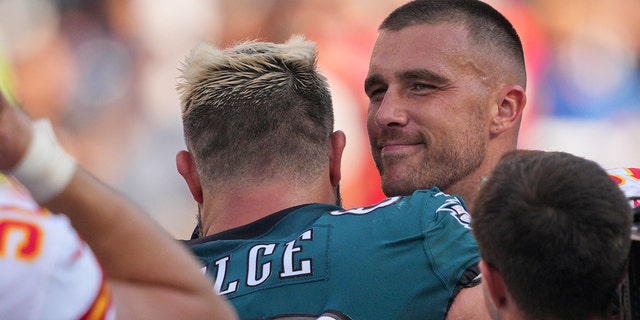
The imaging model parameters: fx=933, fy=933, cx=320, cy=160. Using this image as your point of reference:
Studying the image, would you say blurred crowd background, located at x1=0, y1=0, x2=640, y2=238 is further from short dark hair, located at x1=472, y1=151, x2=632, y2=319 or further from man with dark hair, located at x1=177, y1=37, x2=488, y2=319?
short dark hair, located at x1=472, y1=151, x2=632, y2=319

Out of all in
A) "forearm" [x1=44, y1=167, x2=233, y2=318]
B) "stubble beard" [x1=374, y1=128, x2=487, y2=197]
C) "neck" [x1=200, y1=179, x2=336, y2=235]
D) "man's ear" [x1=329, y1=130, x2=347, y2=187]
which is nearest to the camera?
"forearm" [x1=44, y1=167, x2=233, y2=318]

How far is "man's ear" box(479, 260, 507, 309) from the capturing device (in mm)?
1663

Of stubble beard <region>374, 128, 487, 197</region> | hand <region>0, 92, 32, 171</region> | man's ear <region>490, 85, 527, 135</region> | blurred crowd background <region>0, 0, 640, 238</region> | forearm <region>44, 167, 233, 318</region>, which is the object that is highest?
hand <region>0, 92, 32, 171</region>

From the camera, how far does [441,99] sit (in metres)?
3.17

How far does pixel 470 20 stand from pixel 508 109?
34 cm

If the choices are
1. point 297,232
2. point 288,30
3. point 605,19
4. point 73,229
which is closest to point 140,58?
point 288,30

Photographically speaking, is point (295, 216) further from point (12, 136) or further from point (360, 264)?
point (12, 136)

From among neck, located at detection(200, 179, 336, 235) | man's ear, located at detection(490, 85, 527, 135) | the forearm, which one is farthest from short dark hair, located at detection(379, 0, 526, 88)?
the forearm

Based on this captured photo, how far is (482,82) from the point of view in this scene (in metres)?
3.23

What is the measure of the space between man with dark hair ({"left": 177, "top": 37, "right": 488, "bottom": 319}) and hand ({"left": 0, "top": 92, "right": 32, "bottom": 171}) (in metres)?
1.13

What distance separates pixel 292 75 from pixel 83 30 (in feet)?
13.2

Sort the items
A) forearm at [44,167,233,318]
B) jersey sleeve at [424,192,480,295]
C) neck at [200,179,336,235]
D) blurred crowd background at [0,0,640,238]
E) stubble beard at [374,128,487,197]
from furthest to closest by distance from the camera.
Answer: blurred crowd background at [0,0,640,238] < stubble beard at [374,128,487,197] < neck at [200,179,336,235] < jersey sleeve at [424,192,480,295] < forearm at [44,167,233,318]

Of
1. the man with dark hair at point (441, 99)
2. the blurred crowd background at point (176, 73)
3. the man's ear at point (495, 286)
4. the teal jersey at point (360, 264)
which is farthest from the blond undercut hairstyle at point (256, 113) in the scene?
the blurred crowd background at point (176, 73)

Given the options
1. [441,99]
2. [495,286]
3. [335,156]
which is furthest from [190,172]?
[495,286]
